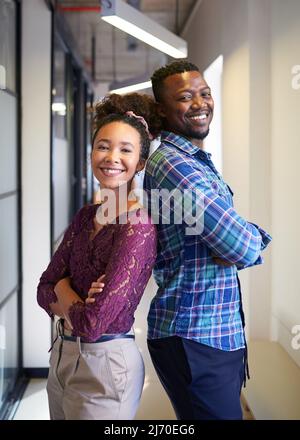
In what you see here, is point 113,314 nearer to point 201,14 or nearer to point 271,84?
point 271,84

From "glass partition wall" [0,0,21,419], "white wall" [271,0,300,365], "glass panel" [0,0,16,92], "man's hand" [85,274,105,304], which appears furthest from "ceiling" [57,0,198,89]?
"man's hand" [85,274,105,304]

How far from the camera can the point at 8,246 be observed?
3.06 m

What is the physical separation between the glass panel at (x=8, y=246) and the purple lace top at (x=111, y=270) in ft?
5.53

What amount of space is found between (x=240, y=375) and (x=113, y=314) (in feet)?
1.20

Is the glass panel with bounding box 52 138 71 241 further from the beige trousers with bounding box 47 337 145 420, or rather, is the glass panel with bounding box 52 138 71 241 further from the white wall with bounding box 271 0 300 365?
the beige trousers with bounding box 47 337 145 420

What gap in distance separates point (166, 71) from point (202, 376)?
2.30 feet

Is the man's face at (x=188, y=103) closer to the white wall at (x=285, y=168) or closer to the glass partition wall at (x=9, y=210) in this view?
the white wall at (x=285, y=168)

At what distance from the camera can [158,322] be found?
1236mm

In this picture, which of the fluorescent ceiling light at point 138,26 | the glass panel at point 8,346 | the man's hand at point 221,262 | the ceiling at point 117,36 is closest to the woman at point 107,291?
the man's hand at point 221,262

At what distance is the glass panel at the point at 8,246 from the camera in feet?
9.44

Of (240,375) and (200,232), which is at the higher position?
(200,232)

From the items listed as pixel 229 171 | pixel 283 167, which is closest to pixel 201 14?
pixel 229 171

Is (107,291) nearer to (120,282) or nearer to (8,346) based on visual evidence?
(120,282)

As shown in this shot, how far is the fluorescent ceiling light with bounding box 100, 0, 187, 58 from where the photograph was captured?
2.42m
